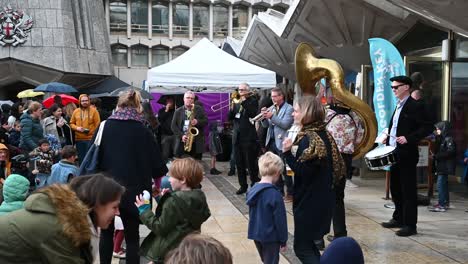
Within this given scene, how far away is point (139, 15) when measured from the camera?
42.4 meters

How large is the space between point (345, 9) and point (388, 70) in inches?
176

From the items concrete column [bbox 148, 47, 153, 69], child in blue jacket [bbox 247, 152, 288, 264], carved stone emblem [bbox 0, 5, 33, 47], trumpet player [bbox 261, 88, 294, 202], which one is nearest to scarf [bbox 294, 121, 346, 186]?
child in blue jacket [bbox 247, 152, 288, 264]

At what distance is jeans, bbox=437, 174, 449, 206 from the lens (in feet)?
25.1

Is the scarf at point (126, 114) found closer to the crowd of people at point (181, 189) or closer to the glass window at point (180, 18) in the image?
the crowd of people at point (181, 189)

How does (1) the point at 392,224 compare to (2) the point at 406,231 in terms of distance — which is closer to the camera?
(2) the point at 406,231

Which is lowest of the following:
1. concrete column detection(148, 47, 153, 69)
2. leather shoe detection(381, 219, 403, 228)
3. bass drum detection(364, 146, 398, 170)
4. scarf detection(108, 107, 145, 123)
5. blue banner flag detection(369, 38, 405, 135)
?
leather shoe detection(381, 219, 403, 228)

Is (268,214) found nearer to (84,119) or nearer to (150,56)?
(84,119)

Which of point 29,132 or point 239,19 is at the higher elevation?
point 239,19

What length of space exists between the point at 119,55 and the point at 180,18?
589cm

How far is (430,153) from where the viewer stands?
8359 millimetres

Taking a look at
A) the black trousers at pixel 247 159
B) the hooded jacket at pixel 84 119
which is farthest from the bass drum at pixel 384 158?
the hooded jacket at pixel 84 119

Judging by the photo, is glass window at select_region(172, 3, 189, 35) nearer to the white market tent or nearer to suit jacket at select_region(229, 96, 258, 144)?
the white market tent

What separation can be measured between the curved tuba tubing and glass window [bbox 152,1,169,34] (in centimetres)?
3750

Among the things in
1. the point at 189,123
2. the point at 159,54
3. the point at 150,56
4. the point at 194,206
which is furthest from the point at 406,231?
the point at 159,54
